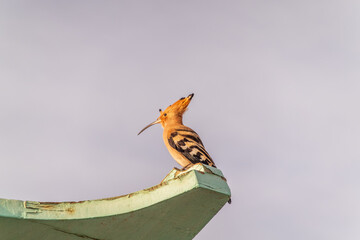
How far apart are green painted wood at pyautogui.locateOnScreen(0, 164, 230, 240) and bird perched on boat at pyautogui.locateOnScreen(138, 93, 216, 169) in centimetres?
218

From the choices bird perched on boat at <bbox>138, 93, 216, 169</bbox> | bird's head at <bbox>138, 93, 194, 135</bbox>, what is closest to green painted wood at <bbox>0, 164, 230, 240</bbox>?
bird perched on boat at <bbox>138, 93, 216, 169</bbox>

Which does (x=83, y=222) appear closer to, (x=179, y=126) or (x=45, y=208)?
(x=45, y=208)

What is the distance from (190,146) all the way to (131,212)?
299 centimetres

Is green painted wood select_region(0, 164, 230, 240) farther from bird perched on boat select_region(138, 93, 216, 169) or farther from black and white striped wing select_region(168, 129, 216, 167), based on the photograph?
black and white striped wing select_region(168, 129, 216, 167)

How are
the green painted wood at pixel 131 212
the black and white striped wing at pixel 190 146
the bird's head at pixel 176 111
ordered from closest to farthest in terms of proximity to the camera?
1. the green painted wood at pixel 131 212
2. the black and white striped wing at pixel 190 146
3. the bird's head at pixel 176 111

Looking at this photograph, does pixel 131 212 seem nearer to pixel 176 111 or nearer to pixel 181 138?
pixel 181 138

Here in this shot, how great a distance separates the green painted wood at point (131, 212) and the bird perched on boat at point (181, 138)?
7.15 feet

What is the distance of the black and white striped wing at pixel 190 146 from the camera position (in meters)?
6.59

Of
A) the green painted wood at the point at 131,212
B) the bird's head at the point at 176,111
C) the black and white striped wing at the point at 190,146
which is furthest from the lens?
the bird's head at the point at 176,111

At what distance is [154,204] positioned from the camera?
390 cm

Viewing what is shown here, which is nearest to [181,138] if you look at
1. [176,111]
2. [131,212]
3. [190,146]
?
[190,146]

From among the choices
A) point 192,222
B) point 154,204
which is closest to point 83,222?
point 154,204

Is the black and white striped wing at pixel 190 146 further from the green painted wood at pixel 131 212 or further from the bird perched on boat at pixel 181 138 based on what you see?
the green painted wood at pixel 131 212

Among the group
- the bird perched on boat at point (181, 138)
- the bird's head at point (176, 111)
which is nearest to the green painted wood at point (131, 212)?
the bird perched on boat at point (181, 138)
